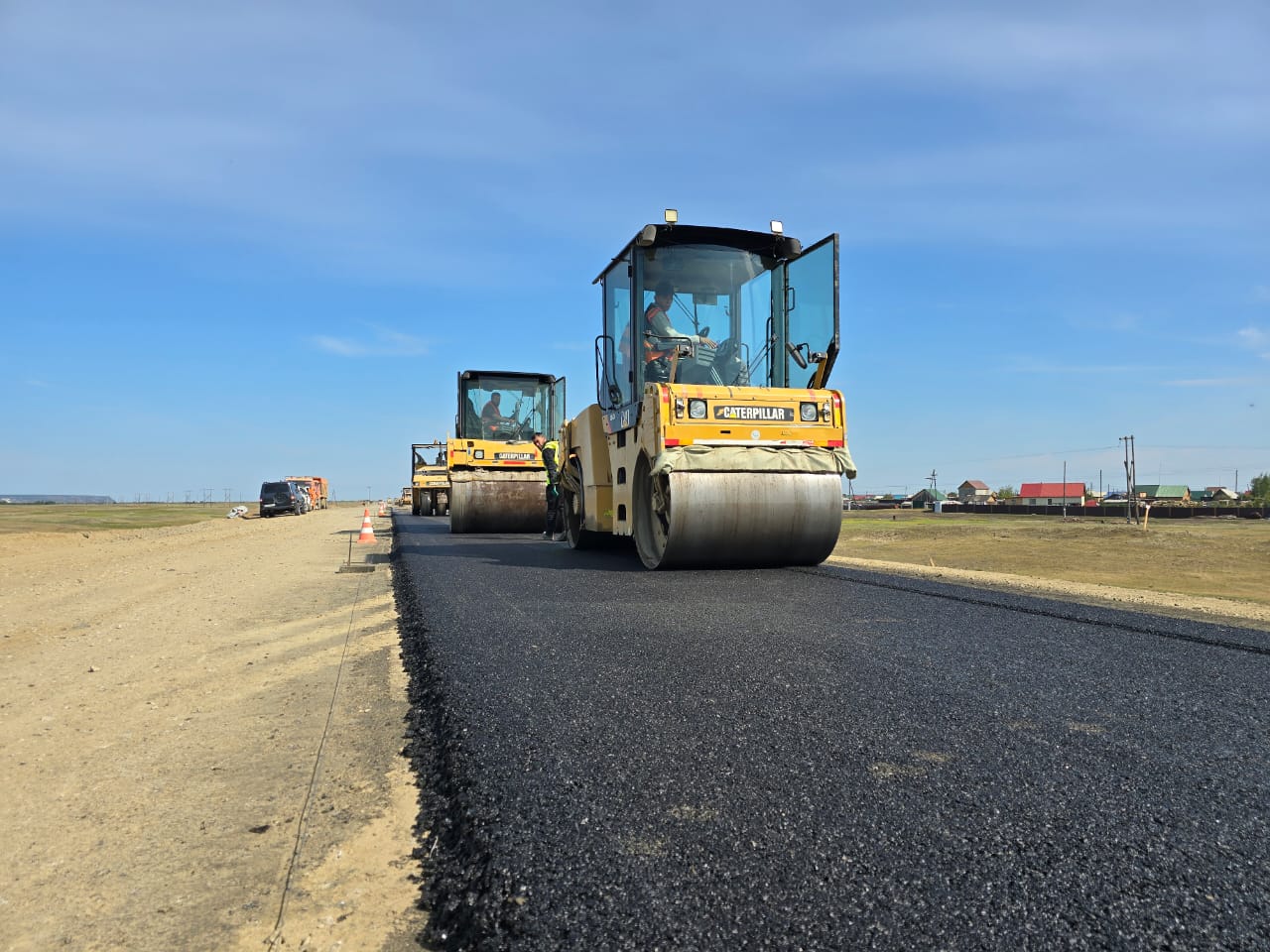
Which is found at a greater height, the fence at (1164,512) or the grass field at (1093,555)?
the fence at (1164,512)

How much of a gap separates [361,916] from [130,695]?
269 cm

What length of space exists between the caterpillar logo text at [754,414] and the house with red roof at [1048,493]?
108 meters

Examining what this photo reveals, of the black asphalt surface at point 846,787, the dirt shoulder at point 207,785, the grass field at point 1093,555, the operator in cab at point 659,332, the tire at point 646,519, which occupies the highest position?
Answer: the operator in cab at point 659,332

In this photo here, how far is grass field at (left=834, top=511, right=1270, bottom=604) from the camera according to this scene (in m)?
14.0

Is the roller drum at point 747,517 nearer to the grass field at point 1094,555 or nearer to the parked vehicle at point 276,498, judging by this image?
the grass field at point 1094,555

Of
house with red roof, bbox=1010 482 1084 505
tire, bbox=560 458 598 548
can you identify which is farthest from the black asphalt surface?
house with red roof, bbox=1010 482 1084 505

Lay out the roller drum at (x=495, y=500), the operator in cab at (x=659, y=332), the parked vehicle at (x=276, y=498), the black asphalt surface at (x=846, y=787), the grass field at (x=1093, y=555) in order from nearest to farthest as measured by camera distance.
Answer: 1. the black asphalt surface at (x=846, y=787)
2. the operator in cab at (x=659, y=332)
3. the grass field at (x=1093, y=555)
4. the roller drum at (x=495, y=500)
5. the parked vehicle at (x=276, y=498)

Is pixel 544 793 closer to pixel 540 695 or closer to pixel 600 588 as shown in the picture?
pixel 540 695

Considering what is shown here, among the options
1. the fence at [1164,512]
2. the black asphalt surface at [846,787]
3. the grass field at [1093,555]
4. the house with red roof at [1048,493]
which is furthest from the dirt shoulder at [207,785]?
the house with red roof at [1048,493]

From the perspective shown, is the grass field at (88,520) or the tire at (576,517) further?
the grass field at (88,520)

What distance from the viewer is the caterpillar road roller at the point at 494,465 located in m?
14.3

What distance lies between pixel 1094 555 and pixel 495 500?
12.8 m

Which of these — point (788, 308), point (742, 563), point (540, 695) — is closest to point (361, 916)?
point (540, 695)

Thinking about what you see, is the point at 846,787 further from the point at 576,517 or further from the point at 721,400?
the point at 576,517
